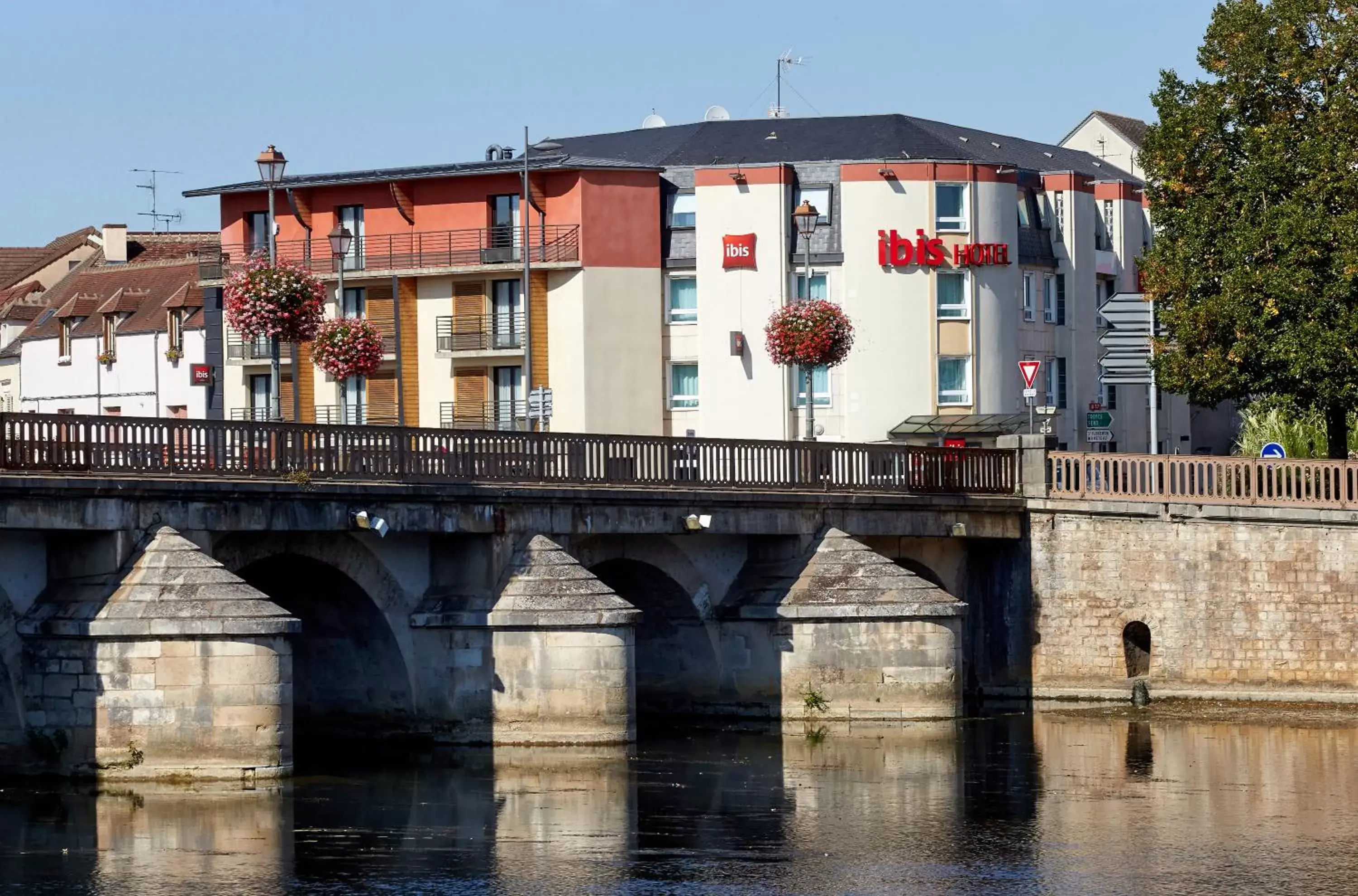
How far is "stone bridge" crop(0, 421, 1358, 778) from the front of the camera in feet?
126

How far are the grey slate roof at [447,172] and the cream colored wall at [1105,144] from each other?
28.3 metres

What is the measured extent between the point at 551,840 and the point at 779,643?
16.2m

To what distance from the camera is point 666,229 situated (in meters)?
75.9

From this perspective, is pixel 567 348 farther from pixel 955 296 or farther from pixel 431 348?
pixel 955 296

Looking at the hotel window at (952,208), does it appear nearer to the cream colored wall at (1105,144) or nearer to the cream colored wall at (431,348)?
the cream colored wall at (431,348)

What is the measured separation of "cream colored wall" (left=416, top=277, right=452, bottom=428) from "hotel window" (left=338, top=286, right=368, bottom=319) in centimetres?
194

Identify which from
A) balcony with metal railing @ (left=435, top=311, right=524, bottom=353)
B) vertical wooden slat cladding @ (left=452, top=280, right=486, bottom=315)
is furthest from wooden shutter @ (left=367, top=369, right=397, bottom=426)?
vertical wooden slat cladding @ (left=452, top=280, right=486, bottom=315)

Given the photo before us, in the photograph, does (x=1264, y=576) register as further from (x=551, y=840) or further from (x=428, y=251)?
(x=428, y=251)

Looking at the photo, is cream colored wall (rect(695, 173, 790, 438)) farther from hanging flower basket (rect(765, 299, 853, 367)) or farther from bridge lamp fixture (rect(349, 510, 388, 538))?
bridge lamp fixture (rect(349, 510, 388, 538))

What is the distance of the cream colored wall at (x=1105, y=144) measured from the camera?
328 ft

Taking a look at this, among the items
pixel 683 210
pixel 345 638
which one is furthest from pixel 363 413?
pixel 345 638

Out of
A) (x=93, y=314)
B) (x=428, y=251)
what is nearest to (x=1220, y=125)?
(x=428, y=251)

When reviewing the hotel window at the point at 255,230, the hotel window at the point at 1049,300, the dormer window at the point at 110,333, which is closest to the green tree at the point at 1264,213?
the hotel window at the point at 1049,300

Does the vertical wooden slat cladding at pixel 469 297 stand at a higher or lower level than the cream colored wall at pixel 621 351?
higher
